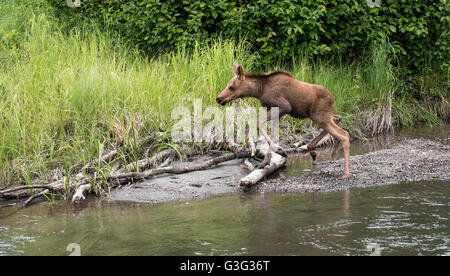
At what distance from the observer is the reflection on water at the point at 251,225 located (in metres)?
5.32

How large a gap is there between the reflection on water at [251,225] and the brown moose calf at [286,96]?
1201mm

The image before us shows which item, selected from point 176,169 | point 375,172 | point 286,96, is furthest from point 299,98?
point 176,169

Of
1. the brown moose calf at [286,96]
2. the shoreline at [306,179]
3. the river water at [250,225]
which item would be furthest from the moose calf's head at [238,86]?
the river water at [250,225]

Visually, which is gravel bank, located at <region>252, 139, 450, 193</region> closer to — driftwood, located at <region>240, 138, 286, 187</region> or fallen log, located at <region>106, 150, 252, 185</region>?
driftwood, located at <region>240, 138, 286, 187</region>

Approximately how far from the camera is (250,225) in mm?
6070

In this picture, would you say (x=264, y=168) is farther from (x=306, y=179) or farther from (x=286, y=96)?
(x=286, y=96)

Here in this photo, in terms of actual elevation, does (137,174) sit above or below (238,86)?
below

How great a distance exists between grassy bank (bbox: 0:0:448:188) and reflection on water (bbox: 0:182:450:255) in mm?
1239

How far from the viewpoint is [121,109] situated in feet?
28.3

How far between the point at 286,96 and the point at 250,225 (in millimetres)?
2572

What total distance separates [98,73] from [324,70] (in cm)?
523

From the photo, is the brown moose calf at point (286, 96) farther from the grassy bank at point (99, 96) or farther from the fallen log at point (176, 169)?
the grassy bank at point (99, 96)

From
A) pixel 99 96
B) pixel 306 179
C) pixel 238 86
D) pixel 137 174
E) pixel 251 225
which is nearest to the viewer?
pixel 251 225

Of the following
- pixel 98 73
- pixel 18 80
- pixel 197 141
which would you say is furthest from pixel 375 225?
pixel 18 80
